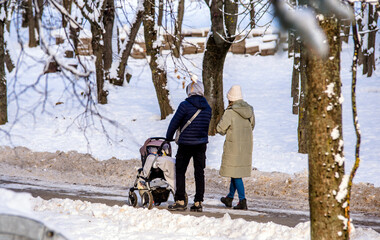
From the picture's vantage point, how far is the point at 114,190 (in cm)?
1057

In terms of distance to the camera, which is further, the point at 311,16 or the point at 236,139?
the point at 236,139

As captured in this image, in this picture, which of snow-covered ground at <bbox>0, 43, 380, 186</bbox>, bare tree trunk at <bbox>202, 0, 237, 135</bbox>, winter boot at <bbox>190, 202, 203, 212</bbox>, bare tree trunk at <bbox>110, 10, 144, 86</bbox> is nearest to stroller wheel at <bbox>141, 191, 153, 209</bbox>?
winter boot at <bbox>190, 202, 203, 212</bbox>

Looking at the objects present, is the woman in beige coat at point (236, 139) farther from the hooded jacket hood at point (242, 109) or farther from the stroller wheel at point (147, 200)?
the stroller wheel at point (147, 200)

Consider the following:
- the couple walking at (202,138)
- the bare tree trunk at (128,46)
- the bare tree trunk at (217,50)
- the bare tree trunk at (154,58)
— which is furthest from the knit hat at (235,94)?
the bare tree trunk at (128,46)

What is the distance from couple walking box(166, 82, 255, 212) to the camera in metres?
7.86

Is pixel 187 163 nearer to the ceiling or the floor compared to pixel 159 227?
nearer to the ceiling

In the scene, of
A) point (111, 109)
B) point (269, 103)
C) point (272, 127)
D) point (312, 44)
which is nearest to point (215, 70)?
point (272, 127)

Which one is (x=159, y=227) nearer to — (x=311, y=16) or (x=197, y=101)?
(x=197, y=101)

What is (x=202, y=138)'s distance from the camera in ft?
26.0

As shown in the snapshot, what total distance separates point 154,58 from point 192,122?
11.0 metres

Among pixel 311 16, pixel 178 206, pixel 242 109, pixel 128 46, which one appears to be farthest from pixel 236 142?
pixel 128 46

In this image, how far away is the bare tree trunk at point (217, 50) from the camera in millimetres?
14809

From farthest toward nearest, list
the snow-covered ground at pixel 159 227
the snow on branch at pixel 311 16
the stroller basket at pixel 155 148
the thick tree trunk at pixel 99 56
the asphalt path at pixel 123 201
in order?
the thick tree trunk at pixel 99 56 → the stroller basket at pixel 155 148 → the asphalt path at pixel 123 201 → the snow-covered ground at pixel 159 227 → the snow on branch at pixel 311 16

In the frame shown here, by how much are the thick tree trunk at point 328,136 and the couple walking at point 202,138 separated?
3.53m
